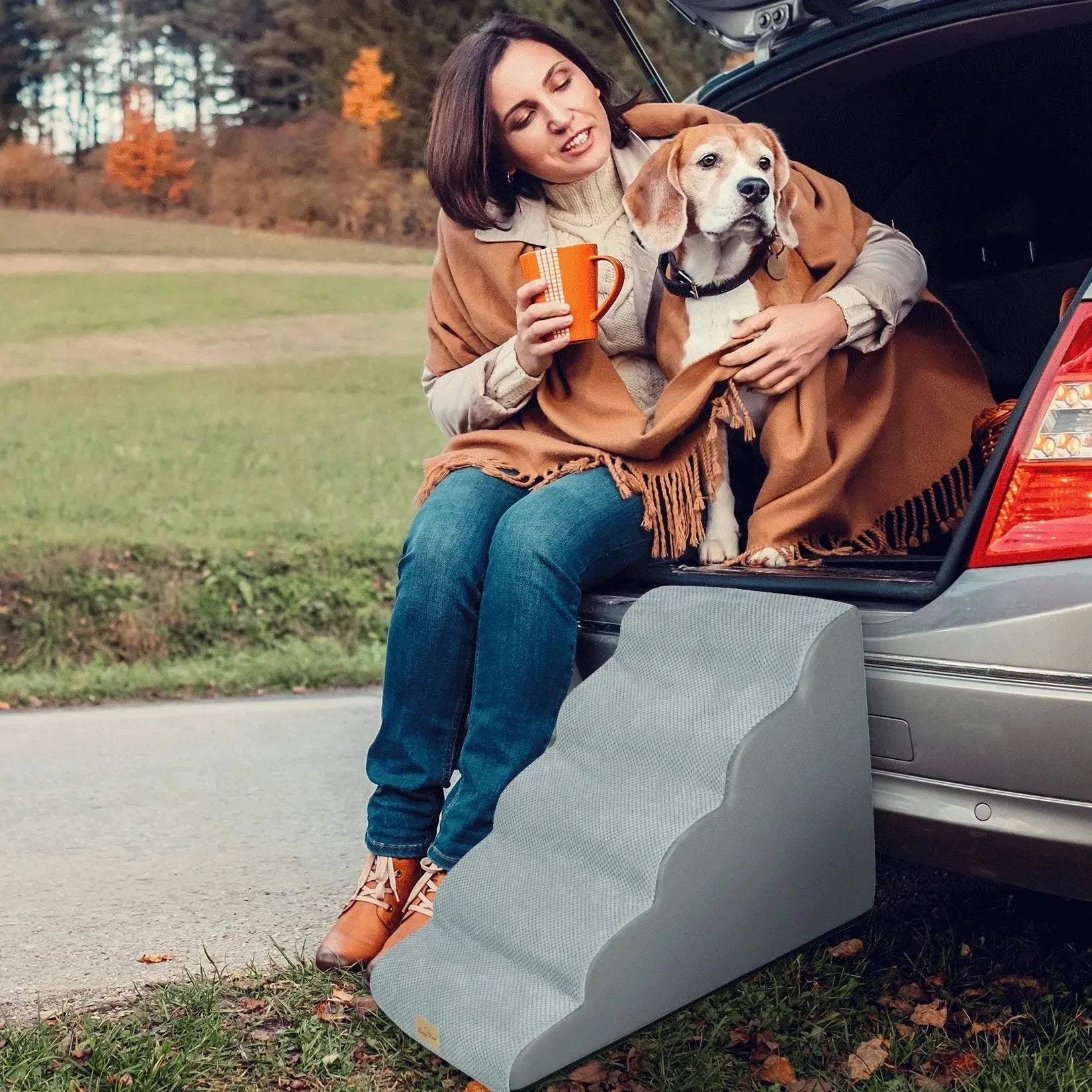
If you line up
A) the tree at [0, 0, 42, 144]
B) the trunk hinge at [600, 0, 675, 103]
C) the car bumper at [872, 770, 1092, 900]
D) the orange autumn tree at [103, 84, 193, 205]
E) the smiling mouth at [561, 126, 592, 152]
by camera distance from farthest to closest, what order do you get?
the orange autumn tree at [103, 84, 193, 205] → the tree at [0, 0, 42, 144] → the trunk hinge at [600, 0, 675, 103] → the smiling mouth at [561, 126, 592, 152] → the car bumper at [872, 770, 1092, 900]

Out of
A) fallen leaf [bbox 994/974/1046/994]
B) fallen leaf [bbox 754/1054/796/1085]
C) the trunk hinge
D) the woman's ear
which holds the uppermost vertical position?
the trunk hinge

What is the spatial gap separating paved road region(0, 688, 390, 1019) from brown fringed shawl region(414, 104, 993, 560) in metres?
0.90

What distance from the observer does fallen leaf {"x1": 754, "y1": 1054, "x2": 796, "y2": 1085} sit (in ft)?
6.01

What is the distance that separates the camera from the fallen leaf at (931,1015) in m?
1.98

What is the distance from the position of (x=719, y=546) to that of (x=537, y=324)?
519 mm

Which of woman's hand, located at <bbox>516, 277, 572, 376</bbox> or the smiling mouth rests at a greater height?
the smiling mouth

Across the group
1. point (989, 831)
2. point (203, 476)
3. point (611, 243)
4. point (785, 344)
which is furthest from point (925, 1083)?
point (203, 476)

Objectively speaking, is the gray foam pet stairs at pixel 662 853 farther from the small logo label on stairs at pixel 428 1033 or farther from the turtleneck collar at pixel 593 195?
the turtleneck collar at pixel 593 195

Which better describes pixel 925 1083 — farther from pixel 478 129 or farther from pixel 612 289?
pixel 478 129

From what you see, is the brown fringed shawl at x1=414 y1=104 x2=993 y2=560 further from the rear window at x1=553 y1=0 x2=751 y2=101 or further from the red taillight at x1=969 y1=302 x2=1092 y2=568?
the rear window at x1=553 y1=0 x2=751 y2=101

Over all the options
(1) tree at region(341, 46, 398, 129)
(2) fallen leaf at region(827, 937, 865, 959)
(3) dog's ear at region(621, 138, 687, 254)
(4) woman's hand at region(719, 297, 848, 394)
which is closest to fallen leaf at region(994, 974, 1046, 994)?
(2) fallen leaf at region(827, 937, 865, 959)

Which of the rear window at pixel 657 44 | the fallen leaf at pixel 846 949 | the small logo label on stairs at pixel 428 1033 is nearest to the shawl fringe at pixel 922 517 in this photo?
the fallen leaf at pixel 846 949

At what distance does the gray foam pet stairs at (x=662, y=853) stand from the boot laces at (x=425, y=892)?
0.79ft

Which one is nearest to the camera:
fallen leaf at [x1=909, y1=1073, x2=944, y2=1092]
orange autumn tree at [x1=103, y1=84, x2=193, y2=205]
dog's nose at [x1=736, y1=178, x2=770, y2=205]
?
fallen leaf at [x1=909, y1=1073, x2=944, y2=1092]
